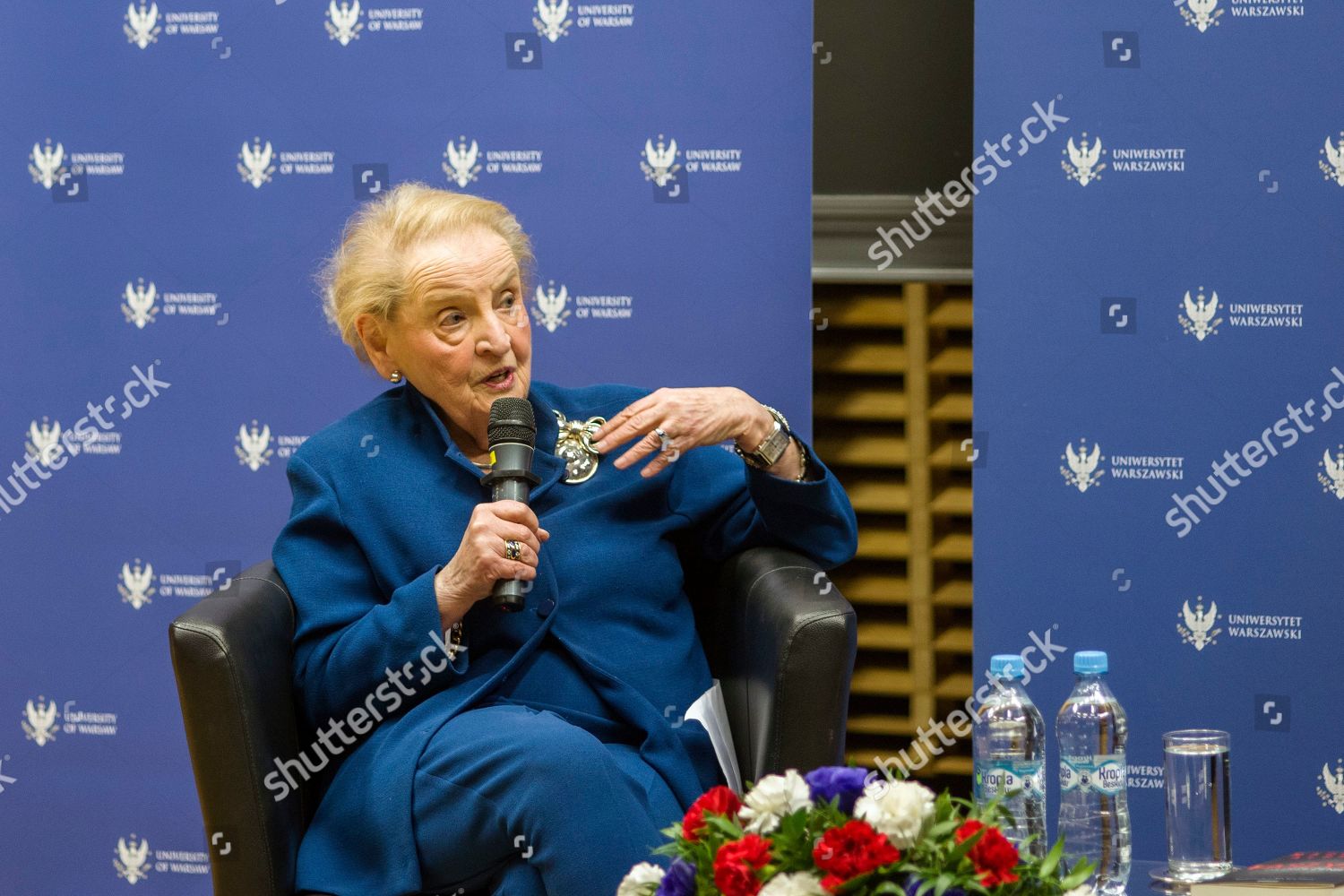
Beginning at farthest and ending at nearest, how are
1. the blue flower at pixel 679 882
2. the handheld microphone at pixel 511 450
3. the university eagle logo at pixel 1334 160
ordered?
the university eagle logo at pixel 1334 160
the handheld microphone at pixel 511 450
the blue flower at pixel 679 882

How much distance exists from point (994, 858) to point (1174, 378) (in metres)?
2.12

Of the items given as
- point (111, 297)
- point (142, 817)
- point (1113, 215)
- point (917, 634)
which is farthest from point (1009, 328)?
point (142, 817)

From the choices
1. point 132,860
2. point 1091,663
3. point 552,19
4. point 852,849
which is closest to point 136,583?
point 132,860

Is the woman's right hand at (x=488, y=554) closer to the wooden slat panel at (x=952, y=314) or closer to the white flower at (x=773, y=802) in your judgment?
the white flower at (x=773, y=802)

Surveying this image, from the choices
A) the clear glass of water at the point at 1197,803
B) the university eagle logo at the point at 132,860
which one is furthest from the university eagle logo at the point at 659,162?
the university eagle logo at the point at 132,860

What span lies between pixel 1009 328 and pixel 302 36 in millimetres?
1845

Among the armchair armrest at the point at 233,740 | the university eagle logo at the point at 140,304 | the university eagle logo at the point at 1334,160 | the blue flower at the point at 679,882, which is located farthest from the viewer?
the university eagle logo at the point at 140,304

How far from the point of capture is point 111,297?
12.0 ft

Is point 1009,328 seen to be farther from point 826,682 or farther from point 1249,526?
point 826,682

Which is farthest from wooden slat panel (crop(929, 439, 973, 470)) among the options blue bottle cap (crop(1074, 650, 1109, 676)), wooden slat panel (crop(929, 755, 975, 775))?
blue bottle cap (crop(1074, 650, 1109, 676))

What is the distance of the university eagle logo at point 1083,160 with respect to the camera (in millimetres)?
3160

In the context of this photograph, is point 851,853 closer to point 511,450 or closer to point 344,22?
point 511,450

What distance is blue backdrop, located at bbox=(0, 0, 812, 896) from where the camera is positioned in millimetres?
3422

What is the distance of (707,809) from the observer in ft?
4.71
